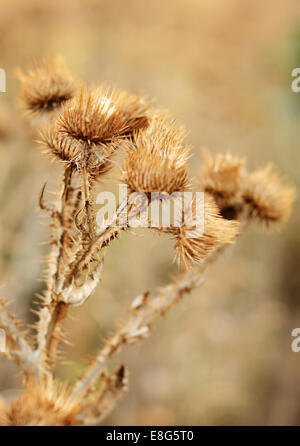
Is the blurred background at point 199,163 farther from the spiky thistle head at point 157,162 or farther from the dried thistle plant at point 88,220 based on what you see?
the spiky thistle head at point 157,162

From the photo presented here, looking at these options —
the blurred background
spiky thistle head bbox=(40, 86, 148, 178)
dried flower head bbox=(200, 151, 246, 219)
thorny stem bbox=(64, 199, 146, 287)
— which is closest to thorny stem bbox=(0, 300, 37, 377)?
thorny stem bbox=(64, 199, 146, 287)

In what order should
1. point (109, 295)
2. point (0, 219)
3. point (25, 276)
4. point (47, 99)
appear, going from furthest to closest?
point (109, 295) < point (0, 219) < point (25, 276) < point (47, 99)

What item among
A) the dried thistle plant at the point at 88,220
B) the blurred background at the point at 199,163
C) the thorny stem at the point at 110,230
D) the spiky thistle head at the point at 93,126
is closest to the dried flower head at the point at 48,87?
the dried thistle plant at the point at 88,220

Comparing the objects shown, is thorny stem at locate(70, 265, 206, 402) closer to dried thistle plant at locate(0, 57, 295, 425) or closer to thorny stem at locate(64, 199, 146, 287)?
dried thistle plant at locate(0, 57, 295, 425)

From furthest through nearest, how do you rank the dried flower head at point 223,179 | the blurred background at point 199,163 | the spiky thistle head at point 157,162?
the blurred background at point 199,163 < the dried flower head at point 223,179 < the spiky thistle head at point 157,162

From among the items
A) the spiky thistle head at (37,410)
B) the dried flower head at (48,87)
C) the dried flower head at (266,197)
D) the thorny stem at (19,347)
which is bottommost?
the spiky thistle head at (37,410)

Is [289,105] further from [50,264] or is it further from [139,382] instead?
[50,264]

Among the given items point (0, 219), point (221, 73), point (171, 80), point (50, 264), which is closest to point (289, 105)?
point (221, 73)
